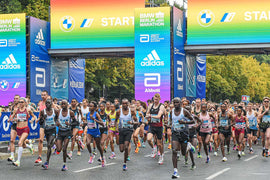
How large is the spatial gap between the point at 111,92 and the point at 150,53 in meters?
32.3

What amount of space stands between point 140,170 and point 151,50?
1509cm

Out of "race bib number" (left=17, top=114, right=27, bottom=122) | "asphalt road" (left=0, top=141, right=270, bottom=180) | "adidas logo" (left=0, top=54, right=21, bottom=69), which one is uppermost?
"adidas logo" (left=0, top=54, right=21, bottom=69)

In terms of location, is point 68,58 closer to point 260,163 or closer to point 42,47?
point 42,47

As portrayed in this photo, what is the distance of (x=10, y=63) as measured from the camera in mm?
28969

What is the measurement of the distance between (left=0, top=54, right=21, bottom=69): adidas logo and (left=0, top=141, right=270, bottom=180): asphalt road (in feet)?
40.1

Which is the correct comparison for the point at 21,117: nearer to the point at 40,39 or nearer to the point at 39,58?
the point at 39,58

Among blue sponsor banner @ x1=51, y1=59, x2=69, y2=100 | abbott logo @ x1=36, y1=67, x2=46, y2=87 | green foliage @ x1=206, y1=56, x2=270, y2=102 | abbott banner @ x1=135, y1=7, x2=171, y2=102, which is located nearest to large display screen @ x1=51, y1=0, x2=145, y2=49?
abbott banner @ x1=135, y1=7, x2=171, y2=102

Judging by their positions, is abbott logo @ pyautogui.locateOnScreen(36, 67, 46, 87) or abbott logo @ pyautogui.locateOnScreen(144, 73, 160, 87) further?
abbott logo @ pyautogui.locateOnScreen(36, 67, 46, 87)

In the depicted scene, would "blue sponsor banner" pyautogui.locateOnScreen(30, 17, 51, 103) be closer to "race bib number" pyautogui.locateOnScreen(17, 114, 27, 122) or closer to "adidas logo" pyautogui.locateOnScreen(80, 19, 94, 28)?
"adidas logo" pyautogui.locateOnScreen(80, 19, 94, 28)

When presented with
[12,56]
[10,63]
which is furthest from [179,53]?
[10,63]

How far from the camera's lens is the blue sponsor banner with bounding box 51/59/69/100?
3120cm

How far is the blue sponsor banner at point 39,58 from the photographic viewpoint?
29.0 metres

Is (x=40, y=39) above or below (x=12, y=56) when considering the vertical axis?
above

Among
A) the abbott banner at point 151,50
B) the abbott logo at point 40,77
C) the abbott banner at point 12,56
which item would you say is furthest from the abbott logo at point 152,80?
the abbott banner at point 12,56
